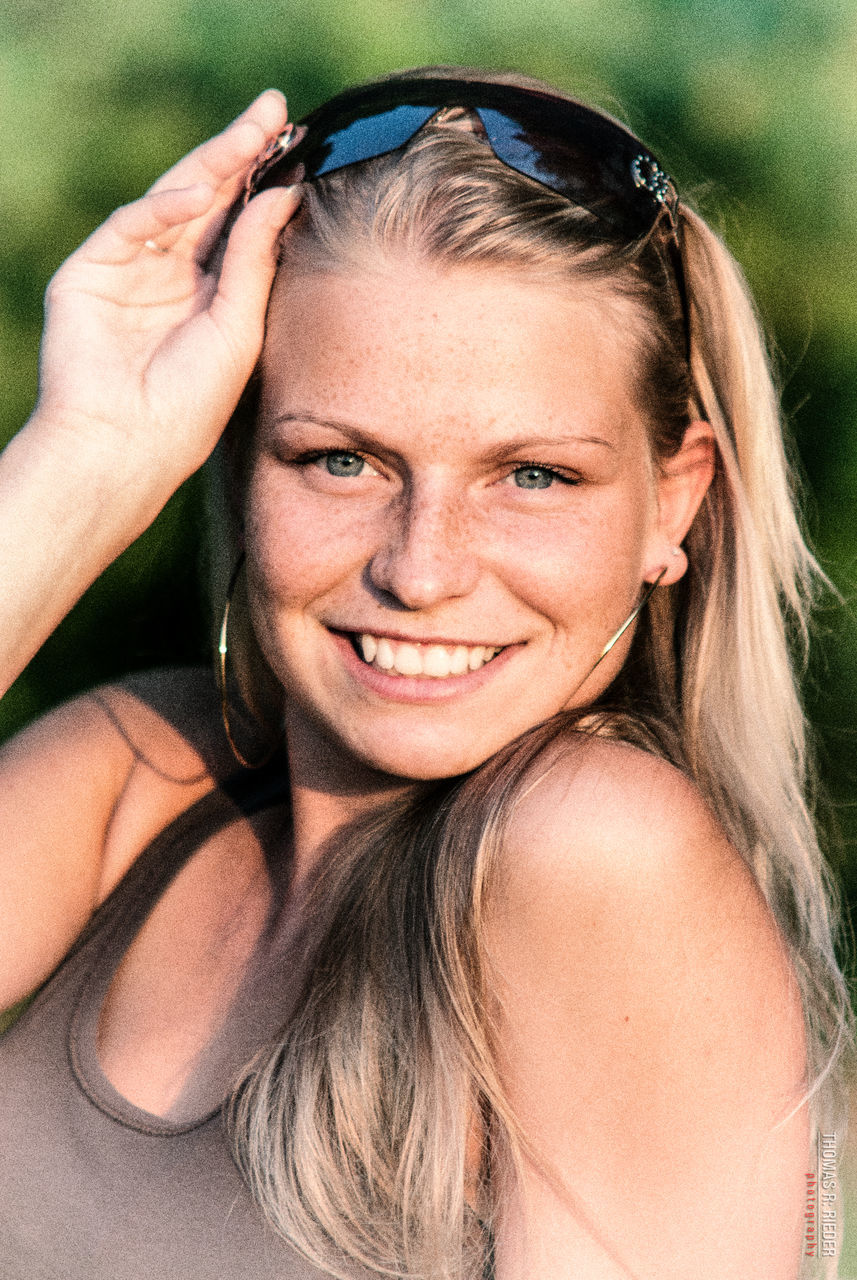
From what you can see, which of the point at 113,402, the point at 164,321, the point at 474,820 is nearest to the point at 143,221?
the point at 164,321

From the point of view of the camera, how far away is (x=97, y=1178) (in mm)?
1720

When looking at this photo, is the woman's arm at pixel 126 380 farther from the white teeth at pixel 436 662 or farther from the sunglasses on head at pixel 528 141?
the white teeth at pixel 436 662

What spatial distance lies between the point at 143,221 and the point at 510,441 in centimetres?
75

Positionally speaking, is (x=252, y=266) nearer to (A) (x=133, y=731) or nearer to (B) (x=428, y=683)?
(B) (x=428, y=683)

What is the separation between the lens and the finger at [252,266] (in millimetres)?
1854

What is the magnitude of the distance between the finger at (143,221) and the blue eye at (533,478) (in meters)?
0.67

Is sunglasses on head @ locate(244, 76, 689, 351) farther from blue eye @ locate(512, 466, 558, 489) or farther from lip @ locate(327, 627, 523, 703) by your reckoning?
lip @ locate(327, 627, 523, 703)

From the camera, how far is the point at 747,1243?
59.8 inches

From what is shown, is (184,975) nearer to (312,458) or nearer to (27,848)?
(27,848)

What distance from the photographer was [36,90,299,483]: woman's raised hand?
1.88 meters

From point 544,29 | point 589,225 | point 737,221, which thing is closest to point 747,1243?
point 589,225

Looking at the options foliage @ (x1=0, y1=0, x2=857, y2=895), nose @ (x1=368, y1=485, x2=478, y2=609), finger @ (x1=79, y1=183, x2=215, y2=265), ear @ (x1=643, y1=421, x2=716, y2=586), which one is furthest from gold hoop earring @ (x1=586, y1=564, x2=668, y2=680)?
finger @ (x1=79, y1=183, x2=215, y2=265)

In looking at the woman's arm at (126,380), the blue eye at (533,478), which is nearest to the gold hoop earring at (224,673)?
the woman's arm at (126,380)

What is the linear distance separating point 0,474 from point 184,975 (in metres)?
0.85
